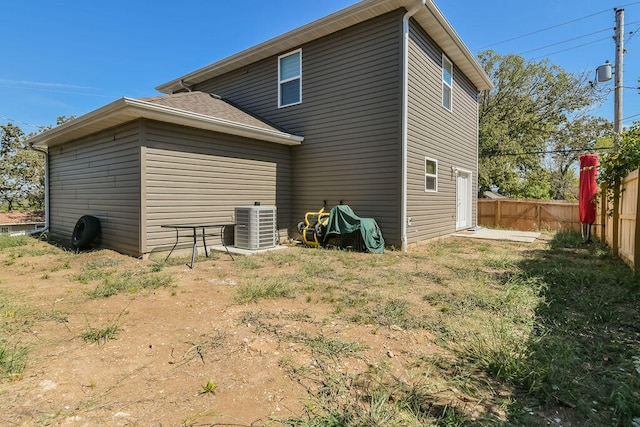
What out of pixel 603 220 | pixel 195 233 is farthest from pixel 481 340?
pixel 603 220

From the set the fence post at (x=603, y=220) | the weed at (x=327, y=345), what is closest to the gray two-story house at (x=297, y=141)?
the fence post at (x=603, y=220)

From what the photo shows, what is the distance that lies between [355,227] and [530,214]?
9.14m

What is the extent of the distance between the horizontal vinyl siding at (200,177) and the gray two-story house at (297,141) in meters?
0.02

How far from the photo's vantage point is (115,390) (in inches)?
73.5

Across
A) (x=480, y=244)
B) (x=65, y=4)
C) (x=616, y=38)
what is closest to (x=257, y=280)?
(x=480, y=244)

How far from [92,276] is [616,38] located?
50.4 feet

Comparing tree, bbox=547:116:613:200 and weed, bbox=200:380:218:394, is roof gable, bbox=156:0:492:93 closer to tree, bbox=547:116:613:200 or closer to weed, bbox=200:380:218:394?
weed, bbox=200:380:218:394

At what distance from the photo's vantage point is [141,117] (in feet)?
18.4

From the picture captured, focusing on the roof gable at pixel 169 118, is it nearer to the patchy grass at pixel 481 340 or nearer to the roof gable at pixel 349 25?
the roof gable at pixel 349 25

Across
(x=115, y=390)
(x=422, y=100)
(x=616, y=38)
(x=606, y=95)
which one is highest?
(x=606, y=95)

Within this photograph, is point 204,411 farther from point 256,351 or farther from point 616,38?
point 616,38

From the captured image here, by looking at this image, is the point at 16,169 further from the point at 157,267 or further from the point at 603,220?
the point at 603,220

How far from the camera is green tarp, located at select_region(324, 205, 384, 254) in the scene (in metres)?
6.58

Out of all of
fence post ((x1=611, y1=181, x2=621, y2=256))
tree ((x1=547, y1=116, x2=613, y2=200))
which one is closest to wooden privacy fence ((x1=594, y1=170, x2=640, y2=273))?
fence post ((x1=611, y1=181, x2=621, y2=256))
